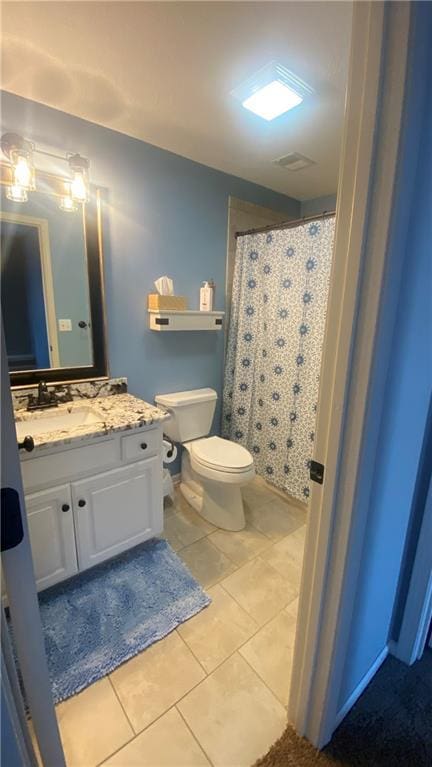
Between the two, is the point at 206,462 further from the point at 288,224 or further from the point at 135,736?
the point at 288,224

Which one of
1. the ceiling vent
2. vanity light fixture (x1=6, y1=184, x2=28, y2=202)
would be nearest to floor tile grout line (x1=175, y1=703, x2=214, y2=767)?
vanity light fixture (x1=6, y1=184, x2=28, y2=202)

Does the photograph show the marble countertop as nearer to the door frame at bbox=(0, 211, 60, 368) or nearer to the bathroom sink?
the bathroom sink

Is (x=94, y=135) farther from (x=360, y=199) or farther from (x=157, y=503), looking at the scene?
(x=157, y=503)

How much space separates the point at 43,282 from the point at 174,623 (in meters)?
1.73

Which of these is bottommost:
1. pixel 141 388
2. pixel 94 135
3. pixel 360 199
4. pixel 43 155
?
pixel 141 388

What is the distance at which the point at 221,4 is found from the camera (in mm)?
1038

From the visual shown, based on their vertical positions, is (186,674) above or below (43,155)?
below

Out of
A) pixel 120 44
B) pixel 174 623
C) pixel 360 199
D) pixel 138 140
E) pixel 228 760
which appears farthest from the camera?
A: pixel 138 140

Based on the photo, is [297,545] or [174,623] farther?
[297,545]

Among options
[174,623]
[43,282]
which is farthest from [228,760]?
[43,282]

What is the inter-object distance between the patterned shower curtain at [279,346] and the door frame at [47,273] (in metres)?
1.25

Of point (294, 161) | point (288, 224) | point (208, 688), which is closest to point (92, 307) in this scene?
point (288, 224)

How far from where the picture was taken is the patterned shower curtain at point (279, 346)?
1.99 metres

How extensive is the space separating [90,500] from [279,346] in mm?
1466
